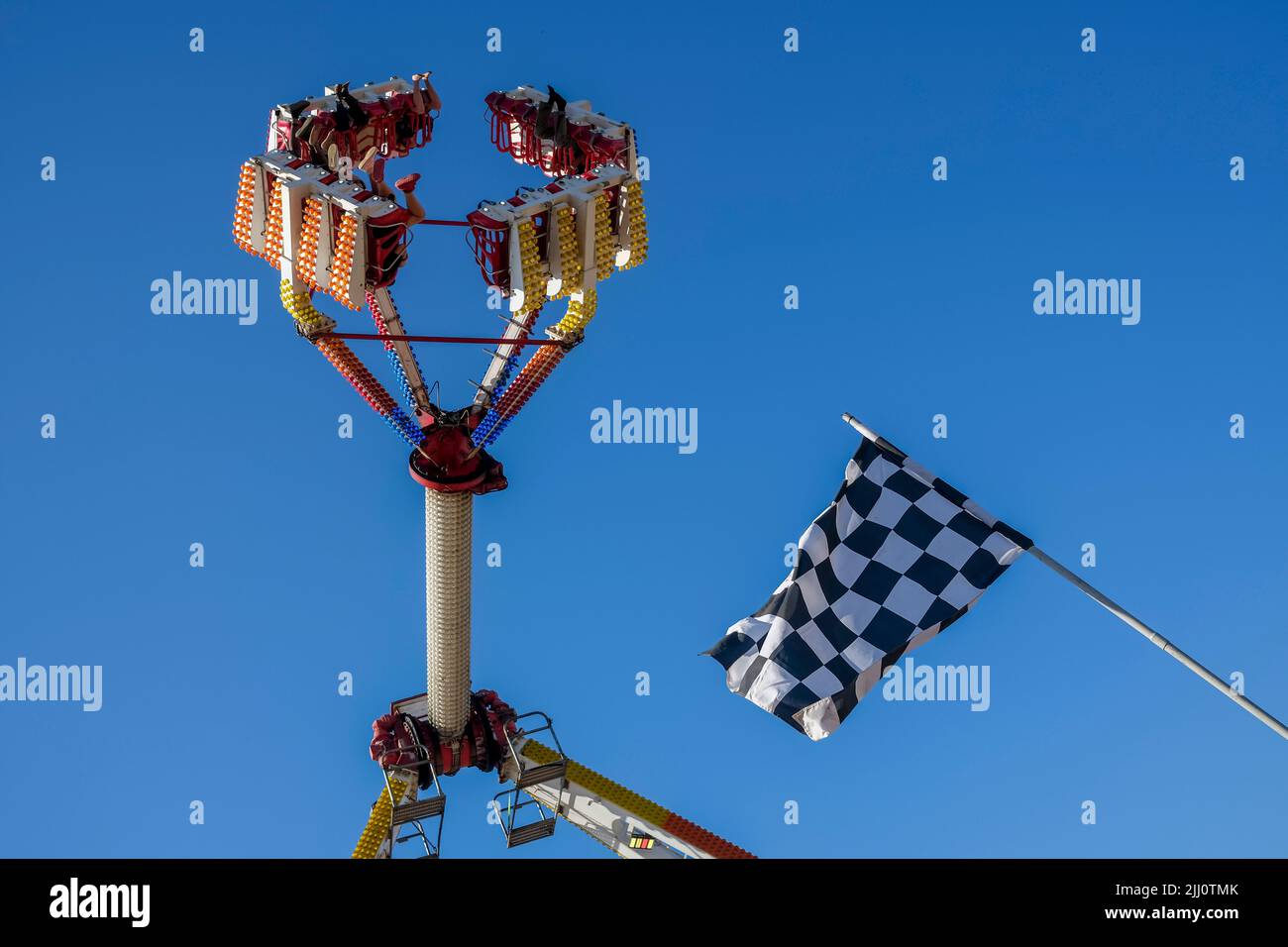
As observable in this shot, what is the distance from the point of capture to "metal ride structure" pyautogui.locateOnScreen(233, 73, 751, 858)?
143ft

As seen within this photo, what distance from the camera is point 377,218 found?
42969 millimetres

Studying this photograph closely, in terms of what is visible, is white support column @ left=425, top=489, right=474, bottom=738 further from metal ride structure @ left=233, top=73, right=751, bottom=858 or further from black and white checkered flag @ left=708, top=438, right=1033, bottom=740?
black and white checkered flag @ left=708, top=438, right=1033, bottom=740

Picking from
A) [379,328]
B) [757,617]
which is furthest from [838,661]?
[379,328]

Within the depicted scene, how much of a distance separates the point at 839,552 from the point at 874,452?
2.30 metres

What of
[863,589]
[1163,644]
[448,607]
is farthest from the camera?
[448,607]

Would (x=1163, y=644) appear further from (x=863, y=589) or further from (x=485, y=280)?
(x=485, y=280)

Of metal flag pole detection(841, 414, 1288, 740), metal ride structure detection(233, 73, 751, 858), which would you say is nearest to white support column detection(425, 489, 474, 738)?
metal ride structure detection(233, 73, 751, 858)

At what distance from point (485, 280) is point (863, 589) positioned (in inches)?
401

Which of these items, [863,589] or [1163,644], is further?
[863,589]

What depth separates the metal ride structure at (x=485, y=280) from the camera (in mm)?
43688

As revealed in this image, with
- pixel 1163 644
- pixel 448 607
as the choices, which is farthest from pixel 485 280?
pixel 1163 644

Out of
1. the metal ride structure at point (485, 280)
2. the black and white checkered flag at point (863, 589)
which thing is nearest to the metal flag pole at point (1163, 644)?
the black and white checkered flag at point (863, 589)

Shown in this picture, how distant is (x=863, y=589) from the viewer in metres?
45.4
